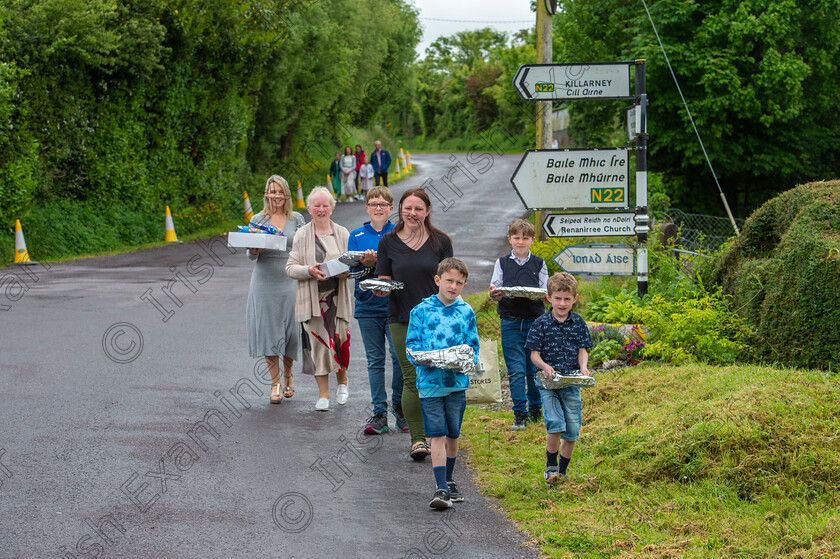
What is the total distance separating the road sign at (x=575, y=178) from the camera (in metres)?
9.95

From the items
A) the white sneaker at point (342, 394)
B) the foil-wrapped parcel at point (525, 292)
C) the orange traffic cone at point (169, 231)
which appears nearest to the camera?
the foil-wrapped parcel at point (525, 292)

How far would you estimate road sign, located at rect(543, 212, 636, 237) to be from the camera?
32.3 feet

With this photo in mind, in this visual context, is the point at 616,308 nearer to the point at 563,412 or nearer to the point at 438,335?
the point at 563,412

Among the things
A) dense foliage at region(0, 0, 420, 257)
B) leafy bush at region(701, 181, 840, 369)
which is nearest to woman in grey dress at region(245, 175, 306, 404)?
leafy bush at region(701, 181, 840, 369)

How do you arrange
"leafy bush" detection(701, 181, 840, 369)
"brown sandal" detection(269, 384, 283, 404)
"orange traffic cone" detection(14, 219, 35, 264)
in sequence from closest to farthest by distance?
"leafy bush" detection(701, 181, 840, 369) → "brown sandal" detection(269, 384, 283, 404) → "orange traffic cone" detection(14, 219, 35, 264)

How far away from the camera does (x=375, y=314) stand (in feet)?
25.3

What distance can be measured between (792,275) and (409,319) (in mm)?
3954

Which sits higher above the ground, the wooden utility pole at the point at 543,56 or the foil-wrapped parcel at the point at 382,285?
the wooden utility pole at the point at 543,56

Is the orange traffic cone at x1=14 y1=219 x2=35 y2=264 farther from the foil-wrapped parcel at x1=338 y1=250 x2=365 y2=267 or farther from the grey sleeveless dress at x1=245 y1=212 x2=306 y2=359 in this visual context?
the foil-wrapped parcel at x1=338 y1=250 x2=365 y2=267

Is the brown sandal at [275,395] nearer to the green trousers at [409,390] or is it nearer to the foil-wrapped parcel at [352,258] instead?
the foil-wrapped parcel at [352,258]

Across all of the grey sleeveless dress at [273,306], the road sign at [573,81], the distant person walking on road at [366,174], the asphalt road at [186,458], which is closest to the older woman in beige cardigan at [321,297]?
the grey sleeveless dress at [273,306]

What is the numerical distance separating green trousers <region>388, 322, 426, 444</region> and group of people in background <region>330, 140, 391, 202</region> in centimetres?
2370

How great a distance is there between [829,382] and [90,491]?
532 cm

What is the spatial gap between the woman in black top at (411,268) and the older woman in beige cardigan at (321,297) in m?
1.28
